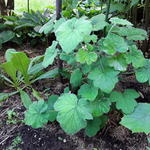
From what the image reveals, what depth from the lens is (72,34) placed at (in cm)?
96

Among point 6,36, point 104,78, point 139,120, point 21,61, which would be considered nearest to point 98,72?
point 104,78

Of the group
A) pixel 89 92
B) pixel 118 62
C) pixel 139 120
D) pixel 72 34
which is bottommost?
pixel 139 120

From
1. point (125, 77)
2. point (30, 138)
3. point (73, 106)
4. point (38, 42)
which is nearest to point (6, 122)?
point (30, 138)

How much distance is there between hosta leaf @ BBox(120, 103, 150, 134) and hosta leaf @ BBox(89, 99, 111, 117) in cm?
9

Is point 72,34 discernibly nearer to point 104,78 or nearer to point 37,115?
point 104,78

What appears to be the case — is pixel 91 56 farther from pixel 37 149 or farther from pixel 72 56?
pixel 37 149

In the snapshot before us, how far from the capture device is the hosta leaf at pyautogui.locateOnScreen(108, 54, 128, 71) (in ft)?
3.43

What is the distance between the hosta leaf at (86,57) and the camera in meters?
1.01

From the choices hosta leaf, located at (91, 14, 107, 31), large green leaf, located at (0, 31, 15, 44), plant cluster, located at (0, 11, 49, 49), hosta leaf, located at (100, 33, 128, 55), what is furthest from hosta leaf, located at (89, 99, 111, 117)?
large green leaf, located at (0, 31, 15, 44)

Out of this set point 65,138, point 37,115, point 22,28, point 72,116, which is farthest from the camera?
point 22,28

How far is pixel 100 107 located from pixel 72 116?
0.14 meters

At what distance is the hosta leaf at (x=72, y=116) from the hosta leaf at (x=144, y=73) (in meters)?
0.29

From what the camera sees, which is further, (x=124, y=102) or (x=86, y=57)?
(x=124, y=102)

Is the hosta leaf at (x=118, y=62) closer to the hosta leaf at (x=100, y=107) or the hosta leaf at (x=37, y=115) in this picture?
the hosta leaf at (x=100, y=107)
